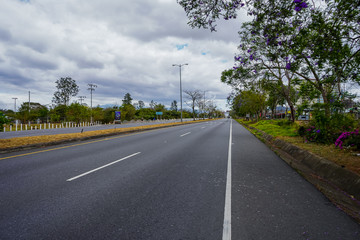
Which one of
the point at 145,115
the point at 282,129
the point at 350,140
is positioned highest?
the point at 145,115

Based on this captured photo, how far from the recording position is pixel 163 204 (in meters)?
3.36

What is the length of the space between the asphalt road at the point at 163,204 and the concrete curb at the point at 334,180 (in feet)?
0.76

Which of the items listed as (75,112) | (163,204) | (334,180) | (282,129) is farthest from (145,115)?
(163,204)

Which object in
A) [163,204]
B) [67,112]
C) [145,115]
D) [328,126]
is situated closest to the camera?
[163,204]

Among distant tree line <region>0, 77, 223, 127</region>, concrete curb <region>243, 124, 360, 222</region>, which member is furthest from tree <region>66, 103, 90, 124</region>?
concrete curb <region>243, 124, 360, 222</region>

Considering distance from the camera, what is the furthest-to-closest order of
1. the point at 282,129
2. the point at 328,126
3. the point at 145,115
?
the point at 145,115, the point at 282,129, the point at 328,126

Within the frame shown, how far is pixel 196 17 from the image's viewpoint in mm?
5902

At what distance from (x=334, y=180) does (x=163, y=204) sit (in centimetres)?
402

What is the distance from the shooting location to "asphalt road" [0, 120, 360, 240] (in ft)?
8.41

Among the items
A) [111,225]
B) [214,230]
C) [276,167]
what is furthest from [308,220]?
[276,167]

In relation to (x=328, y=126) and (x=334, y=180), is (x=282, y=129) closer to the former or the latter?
(x=328, y=126)

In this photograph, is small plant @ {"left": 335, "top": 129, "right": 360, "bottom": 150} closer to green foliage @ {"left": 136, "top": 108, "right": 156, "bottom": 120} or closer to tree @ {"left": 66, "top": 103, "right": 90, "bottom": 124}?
tree @ {"left": 66, "top": 103, "right": 90, "bottom": 124}

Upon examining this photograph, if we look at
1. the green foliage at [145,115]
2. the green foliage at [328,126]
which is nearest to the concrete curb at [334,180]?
the green foliage at [328,126]

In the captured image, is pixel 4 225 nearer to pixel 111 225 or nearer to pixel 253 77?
pixel 111 225
